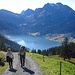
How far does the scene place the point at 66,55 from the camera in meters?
137

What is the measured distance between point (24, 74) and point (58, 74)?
432 centimetres

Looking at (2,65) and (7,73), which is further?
(2,65)

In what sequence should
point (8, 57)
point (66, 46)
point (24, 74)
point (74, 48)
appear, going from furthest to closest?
point (74, 48) < point (66, 46) < point (8, 57) < point (24, 74)

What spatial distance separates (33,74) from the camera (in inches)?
1074

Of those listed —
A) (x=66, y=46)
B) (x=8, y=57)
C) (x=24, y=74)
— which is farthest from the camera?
(x=66, y=46)

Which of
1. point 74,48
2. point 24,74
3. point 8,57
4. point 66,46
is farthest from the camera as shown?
point 74,48

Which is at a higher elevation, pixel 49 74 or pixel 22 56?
pixel 22 56

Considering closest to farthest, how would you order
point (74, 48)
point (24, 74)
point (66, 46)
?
point (24, 74)
point (66, 46)
point (74, 48)

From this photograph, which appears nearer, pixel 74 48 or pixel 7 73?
pixel 7 73

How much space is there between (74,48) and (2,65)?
140816 millimetres

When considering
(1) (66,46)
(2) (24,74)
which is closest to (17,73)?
(2) (24,74)

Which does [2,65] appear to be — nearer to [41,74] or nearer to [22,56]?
[22,56]

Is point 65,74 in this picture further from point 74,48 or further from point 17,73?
point 74,48

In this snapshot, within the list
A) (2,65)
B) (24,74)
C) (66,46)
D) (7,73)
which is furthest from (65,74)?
(66,46)
